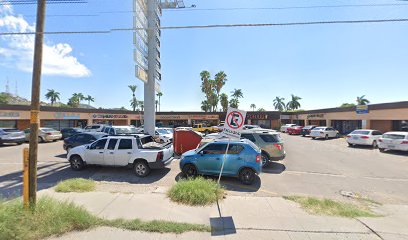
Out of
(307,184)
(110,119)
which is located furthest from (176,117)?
(307,184)

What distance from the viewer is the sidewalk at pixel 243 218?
13.9 ft

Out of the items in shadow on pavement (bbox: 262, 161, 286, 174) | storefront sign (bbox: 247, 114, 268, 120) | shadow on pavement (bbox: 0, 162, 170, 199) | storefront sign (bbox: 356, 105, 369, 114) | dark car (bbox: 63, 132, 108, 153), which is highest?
storefront sign (bbox: 356, 105, 369, 114)

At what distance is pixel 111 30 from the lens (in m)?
6.42

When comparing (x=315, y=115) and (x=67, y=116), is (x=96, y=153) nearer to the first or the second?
(x=67, y=116)

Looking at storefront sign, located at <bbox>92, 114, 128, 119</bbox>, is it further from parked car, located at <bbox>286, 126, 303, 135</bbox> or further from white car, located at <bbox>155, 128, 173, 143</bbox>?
parked car, located at <bbox>286, 126, 303, 135</bbox>

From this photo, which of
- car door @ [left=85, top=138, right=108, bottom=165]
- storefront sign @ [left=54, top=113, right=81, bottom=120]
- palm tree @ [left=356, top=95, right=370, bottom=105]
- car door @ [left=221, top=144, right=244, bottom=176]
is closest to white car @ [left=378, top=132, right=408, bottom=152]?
car door @ [left=221, top=144, right=244, bottom=176]

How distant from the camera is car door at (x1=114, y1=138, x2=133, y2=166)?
8.95 meters

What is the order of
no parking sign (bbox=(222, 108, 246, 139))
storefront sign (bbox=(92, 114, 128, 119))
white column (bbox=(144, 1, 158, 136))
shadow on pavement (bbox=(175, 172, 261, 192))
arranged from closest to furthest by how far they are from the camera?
no parking sign (bbox=(222, 108, 246, 139)) < shadow on pavement (bbox=(175, 172, 261, 192)) < white column (bbox=(144, 1, 158, 136)) < storefront sign (bbox=(92, 114, 128, 119))

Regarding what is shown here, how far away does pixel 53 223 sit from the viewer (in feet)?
14.2

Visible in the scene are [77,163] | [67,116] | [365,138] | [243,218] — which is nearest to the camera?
[243,218]

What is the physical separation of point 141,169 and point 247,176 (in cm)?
419

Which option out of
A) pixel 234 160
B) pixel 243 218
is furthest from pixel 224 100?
pixel 243 218

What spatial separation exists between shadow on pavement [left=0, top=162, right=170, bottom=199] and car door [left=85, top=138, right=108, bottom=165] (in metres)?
0.51

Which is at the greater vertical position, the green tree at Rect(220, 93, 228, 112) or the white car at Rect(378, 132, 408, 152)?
the green tree at Rect(220, 93, 228, 112)
